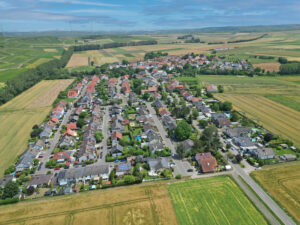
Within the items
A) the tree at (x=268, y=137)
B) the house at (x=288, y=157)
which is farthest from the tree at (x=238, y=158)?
the tree at (x=268, y=137)

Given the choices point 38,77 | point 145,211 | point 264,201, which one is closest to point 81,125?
point 145,211

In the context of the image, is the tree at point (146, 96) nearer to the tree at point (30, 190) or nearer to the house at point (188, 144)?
the house at point (188, 144)

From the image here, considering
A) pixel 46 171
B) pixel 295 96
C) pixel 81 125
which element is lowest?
pixel 46 171

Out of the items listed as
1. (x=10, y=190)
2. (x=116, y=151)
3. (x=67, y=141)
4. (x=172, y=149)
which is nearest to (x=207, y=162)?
(x=172, y=149)

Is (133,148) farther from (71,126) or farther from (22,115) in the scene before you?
(22,115)

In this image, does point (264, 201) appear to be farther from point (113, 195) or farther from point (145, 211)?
point (113, 195)

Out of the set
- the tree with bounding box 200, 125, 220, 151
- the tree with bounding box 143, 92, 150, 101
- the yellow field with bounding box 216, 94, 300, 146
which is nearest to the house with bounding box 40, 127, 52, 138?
the tree with bounding box 143, 92, 150, 101
